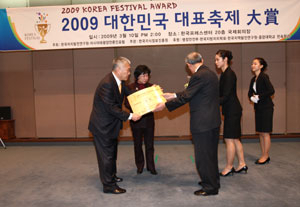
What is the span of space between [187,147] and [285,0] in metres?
3.21

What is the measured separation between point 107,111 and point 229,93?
1595mm

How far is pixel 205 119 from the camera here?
9.65 ft

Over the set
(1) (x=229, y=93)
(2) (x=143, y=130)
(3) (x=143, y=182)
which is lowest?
(3) (x=143, y=182)

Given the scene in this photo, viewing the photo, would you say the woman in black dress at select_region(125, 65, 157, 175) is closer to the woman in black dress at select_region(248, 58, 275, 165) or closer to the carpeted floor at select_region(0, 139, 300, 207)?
the carpeted floor at select_region(0, 139, 300, 207)

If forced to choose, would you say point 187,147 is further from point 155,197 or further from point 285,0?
point 285,0

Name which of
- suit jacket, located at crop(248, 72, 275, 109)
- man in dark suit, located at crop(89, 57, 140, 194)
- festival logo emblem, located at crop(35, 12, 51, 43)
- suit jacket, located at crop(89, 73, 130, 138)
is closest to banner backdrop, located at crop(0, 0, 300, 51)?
festival logo emblem, located at crop(35, 12, 51, 43)

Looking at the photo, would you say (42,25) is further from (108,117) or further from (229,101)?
(229,101)

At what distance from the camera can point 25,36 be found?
4.59m

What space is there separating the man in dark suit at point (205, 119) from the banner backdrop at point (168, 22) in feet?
4.90

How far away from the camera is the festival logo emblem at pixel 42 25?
4.51m

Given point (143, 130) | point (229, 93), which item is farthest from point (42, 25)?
point (229, 93)

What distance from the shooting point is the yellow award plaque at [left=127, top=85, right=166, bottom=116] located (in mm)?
3248

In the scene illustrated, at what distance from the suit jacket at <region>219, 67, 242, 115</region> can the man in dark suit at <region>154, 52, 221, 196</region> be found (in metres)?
0.53

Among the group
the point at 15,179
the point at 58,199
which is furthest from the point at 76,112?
the point at 58,199
